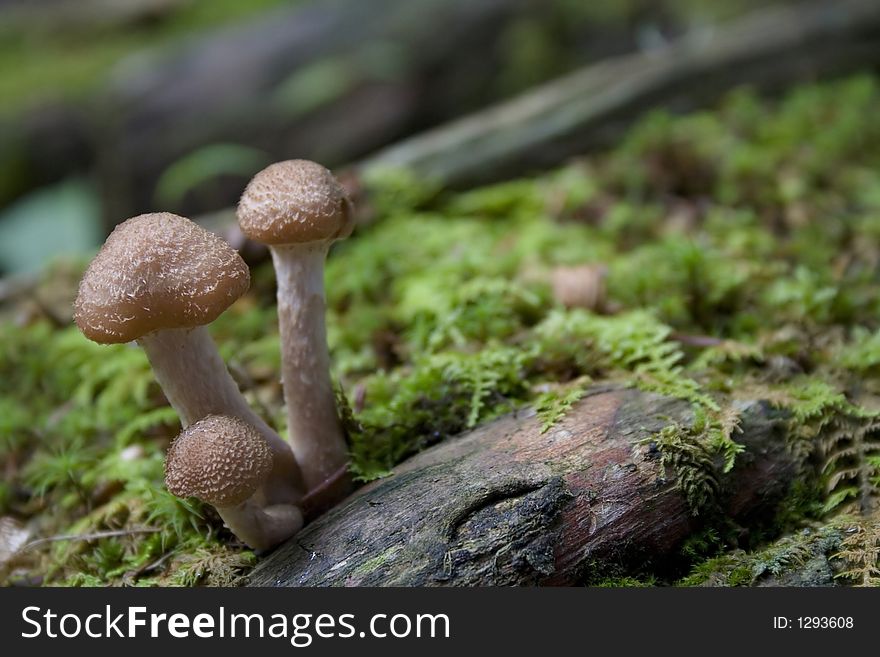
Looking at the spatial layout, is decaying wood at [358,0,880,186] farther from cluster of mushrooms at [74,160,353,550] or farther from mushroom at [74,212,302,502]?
mushroom at [74,212,302,502]

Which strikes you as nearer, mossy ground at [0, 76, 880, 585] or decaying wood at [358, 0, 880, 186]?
mossy ground at [0, 76, 880, 585]

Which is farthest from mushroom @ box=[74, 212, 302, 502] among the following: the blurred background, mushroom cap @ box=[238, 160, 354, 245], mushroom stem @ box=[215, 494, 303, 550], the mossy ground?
the blurred background

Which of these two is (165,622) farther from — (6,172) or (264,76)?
(6,172)

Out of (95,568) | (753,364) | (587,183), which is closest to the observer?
(95,568)

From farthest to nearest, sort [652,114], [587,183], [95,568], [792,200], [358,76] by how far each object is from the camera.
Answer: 1. [358,76]
2. [652,114]
3. [587,183]
4. [792,200]
5. [95,568]

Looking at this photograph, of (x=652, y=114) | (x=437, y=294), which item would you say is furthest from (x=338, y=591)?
(x=652, y=114)

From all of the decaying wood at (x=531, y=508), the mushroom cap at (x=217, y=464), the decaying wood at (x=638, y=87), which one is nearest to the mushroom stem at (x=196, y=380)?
the mushroom cap at (x=217, y=464)

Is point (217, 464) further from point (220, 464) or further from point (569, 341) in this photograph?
point (569, 341)

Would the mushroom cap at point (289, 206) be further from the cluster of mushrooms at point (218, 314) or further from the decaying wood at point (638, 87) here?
the decaying wood at point (638, 87)
